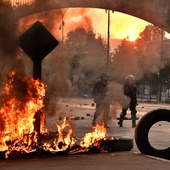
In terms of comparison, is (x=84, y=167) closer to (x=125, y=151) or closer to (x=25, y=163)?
(x=25, y=163)

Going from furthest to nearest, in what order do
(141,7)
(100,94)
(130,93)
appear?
(130,93) < (100,94) < (141,7)

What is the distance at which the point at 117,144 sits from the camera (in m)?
9.10

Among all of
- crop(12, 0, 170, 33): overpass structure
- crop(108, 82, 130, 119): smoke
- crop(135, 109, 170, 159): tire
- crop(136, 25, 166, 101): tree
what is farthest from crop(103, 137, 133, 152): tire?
crop(136, 25, 166, 101): tree

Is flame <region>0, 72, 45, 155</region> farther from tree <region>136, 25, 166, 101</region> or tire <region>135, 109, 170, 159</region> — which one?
tree <region>136, 25, 166, 101</region>

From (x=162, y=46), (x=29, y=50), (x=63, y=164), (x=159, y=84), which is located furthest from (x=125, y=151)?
(x=159, y=84)

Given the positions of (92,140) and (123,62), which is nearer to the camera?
(92,140)

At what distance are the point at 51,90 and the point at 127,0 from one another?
16.5 feet

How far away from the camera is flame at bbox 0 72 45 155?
829 centimetres

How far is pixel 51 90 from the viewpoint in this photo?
11055mm

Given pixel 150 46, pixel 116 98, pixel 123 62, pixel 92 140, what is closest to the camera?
pixel 92 140

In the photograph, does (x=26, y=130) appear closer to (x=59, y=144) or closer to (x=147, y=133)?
(x=59, y=144)

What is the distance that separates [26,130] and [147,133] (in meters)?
2.09

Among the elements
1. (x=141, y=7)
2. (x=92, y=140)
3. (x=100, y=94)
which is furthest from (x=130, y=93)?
(x=92, y=140)

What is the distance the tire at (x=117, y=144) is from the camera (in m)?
9.02
